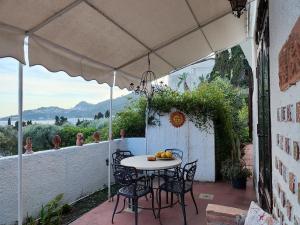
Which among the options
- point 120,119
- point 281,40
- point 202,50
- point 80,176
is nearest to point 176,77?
point 120,119

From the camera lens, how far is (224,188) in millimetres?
6473

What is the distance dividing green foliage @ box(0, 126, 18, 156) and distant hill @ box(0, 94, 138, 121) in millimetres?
488

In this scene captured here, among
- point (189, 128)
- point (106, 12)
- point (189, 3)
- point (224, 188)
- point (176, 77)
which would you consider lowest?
point (224, 188)

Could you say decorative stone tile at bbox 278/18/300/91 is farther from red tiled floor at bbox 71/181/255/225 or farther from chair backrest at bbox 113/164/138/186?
red tiled floor at bbox 71/181/255/225

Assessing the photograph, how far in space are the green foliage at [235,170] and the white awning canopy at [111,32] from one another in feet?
9.01

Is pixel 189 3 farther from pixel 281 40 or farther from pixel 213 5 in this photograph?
pixel 281 40

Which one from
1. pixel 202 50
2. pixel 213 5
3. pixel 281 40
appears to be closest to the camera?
pixel 281 40

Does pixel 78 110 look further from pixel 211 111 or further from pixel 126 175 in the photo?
pixel 126 175

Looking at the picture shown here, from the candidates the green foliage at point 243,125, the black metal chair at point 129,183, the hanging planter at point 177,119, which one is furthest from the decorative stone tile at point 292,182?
the green foliage at point 243,125

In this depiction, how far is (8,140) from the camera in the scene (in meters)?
6.90

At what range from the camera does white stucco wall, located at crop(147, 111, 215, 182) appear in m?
7.21

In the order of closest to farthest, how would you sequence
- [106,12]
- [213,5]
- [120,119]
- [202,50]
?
[106,12], [213,5], [202,50], [120,119]

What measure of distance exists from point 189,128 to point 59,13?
5036mm

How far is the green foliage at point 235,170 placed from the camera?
20.9 feet
